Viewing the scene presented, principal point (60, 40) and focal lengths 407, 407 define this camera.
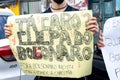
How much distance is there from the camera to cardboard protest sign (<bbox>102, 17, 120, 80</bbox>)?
342cm

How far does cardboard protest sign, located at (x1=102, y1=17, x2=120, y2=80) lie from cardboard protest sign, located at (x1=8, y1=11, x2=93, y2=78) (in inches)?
7.5

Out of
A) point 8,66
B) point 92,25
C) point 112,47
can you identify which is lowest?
point 8,66

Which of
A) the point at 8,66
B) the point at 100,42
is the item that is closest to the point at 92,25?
the point at 100,42

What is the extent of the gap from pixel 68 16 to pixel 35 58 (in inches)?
18.1

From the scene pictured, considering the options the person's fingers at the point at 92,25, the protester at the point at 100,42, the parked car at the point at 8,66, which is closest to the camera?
the person's fingers at the point at 92,25

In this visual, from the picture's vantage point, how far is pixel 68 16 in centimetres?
334

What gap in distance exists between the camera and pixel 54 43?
337 centimetres

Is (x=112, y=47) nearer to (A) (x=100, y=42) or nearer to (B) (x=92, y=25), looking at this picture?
(A) (x=100, y=42)

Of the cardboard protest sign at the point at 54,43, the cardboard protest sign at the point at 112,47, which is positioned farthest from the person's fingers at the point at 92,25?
the cardboard protest sign at the point at 112,47

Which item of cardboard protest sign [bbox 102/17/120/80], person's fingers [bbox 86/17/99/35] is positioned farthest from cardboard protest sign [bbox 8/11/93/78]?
cardboard protest sign [bbox 102/17/120/80]

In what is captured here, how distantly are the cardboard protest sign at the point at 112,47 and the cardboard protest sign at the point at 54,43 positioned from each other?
191 mm

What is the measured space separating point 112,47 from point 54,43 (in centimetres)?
50

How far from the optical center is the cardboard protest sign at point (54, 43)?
10.8 ft

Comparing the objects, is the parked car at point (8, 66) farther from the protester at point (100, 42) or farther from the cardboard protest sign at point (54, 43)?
the protester at point (100, 42)
